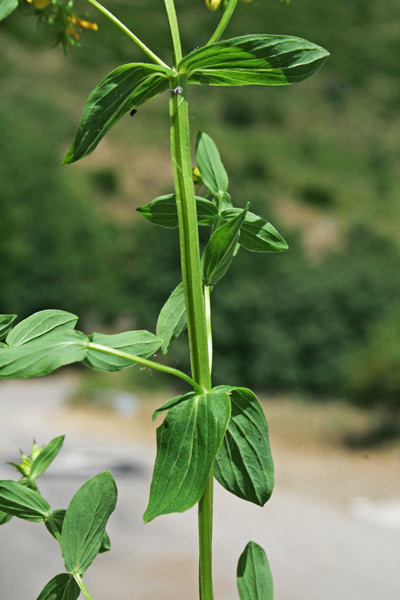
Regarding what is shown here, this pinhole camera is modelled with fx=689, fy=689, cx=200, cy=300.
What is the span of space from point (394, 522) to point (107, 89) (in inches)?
131

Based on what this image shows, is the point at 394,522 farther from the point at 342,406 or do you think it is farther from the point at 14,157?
the point at 14,157

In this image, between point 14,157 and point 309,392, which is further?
point 14,157

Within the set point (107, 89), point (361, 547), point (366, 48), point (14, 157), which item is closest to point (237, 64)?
point (107, 89)

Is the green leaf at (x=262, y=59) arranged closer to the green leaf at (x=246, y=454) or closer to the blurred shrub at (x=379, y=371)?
the green leaf at (x=246, y=454)

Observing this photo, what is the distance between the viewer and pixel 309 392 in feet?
16.9

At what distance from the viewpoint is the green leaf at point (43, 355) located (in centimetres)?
19

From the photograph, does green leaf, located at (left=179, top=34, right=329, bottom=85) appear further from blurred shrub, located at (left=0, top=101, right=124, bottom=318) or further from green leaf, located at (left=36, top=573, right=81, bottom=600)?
blurred shrub, located at (left=0, top=101, right=124, bottom=318)

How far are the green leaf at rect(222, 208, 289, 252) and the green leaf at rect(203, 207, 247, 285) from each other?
35 mm

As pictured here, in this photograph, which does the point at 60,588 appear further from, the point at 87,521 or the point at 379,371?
the point at 379,371

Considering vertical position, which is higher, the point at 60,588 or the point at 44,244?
the point at 44,244

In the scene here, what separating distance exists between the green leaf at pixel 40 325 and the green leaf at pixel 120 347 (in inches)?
0.4

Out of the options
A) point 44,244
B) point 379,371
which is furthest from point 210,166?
point 44,244

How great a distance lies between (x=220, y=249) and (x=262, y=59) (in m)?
0.06

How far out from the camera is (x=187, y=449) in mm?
208
